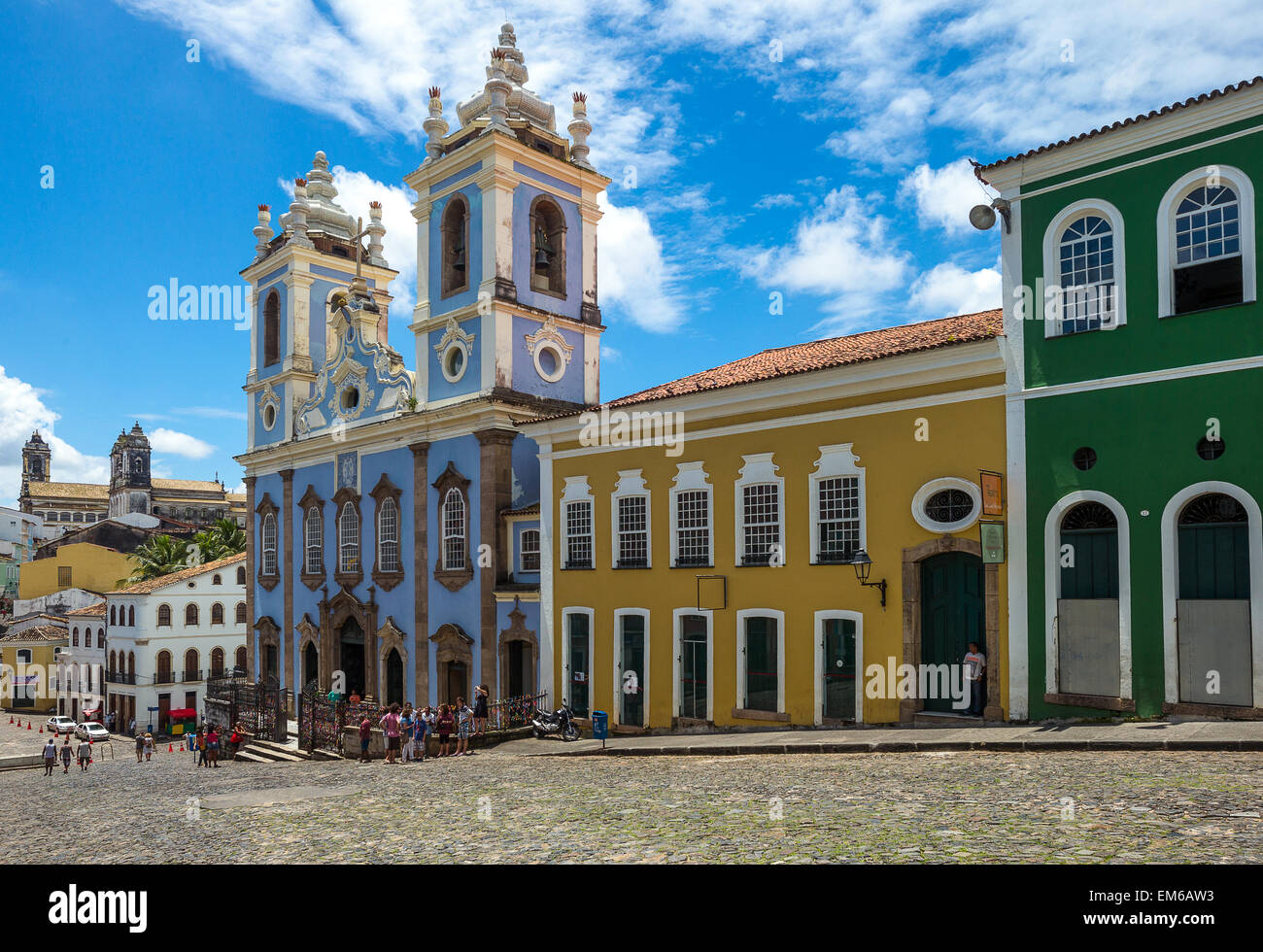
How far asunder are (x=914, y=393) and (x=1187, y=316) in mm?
4383

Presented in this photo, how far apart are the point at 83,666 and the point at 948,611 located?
55142mm

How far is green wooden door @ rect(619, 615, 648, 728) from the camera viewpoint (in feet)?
69.5

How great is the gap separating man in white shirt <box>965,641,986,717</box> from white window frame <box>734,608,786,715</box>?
373 cm

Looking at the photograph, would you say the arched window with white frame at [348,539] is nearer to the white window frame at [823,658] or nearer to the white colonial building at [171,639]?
the white window frame at [823,658]

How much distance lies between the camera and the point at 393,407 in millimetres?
30500

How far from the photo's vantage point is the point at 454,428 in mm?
27734

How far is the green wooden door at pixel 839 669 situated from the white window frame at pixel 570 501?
6.81 m

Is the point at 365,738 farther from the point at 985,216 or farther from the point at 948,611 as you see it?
the point at 985,216

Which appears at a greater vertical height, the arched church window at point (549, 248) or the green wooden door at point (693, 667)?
the arched church window at point (549, 248)

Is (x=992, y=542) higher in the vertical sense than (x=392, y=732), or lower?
higher

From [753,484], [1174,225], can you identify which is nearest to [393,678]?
[753,484]

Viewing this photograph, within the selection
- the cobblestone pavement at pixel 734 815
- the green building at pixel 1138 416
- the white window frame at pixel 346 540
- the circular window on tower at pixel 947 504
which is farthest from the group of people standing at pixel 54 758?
the green building at pixel 1138 416

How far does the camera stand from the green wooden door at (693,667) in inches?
782
